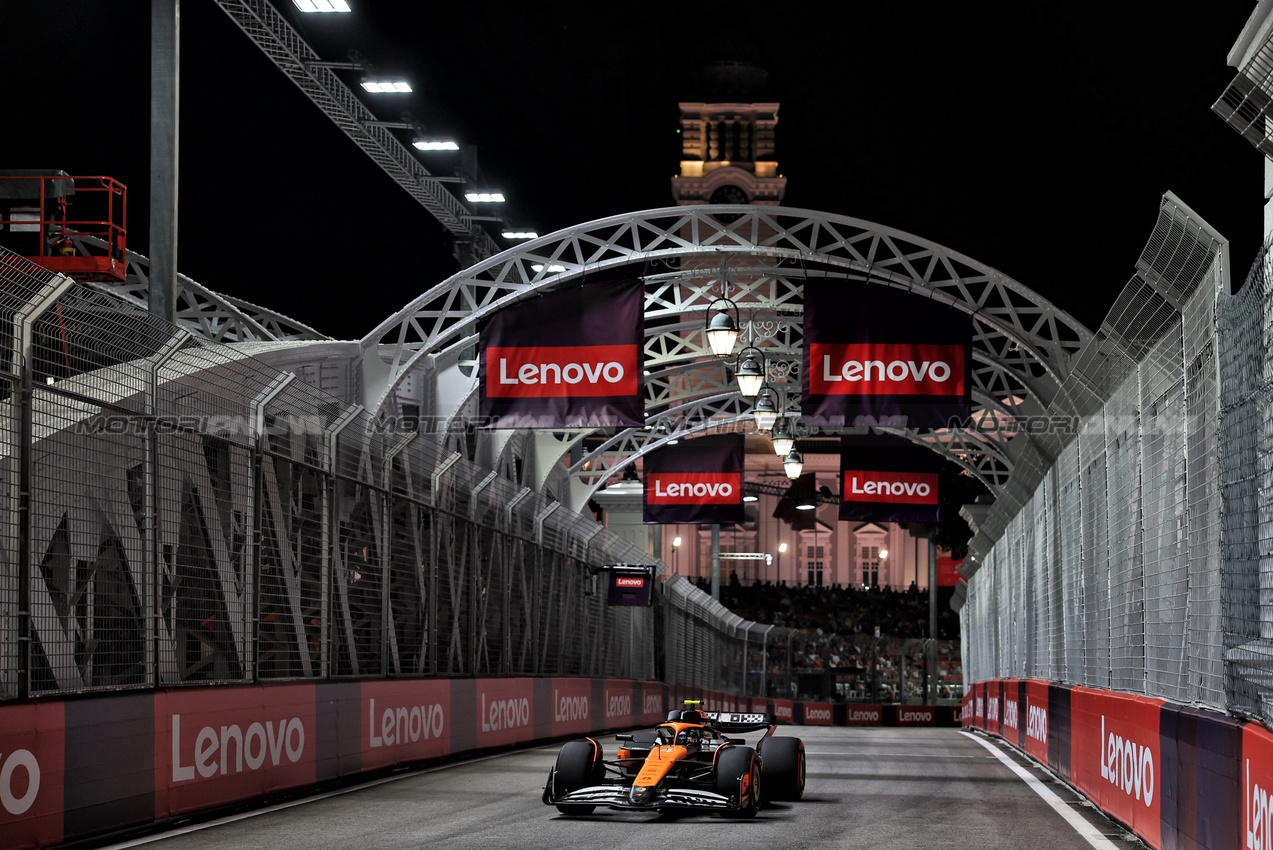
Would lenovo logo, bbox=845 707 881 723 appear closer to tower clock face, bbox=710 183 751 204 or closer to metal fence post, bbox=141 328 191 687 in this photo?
metal fence post, bbox=141 328 191 687

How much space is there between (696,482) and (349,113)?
10307mm

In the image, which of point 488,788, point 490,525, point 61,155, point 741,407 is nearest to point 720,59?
point 741,407

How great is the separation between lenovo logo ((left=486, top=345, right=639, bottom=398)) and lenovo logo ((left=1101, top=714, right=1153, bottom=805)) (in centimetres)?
947

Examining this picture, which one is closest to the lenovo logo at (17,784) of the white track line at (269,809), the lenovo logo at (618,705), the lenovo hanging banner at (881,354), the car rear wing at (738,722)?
the white track line at (269,809)

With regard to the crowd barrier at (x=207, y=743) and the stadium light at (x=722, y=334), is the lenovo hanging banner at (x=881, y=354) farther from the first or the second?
the crowd barrier at (x=207, y=743)

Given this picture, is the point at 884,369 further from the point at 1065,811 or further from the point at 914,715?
the point at 914,715

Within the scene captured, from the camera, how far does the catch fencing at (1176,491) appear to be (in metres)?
6.01

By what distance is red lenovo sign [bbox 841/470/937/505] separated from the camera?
103 ft

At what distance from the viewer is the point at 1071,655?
12211 mm

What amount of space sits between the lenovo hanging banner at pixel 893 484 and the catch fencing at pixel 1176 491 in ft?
60.2

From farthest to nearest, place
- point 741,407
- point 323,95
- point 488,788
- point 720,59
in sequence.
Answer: point 720,59 < point 741,407 < point 323,95 < point 488,788

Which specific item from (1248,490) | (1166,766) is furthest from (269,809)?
(1248,490)

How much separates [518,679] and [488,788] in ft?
20.9

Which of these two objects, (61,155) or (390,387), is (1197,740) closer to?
(390,387)
